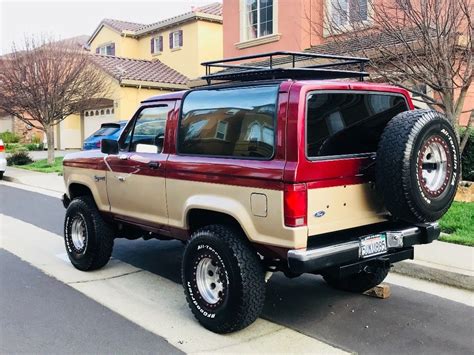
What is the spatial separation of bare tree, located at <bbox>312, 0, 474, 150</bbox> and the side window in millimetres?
4621

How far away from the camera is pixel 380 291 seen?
507 cm

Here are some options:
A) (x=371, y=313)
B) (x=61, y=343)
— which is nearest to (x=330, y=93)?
(x=371, y=313)

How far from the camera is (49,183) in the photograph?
14625 millimetres

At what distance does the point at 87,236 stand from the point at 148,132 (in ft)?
4.86

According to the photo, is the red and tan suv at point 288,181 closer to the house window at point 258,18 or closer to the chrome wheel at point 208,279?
the chrome wheel at point 208,279

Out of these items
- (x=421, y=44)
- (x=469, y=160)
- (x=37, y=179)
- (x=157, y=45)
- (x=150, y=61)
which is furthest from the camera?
(x=157, y=45)

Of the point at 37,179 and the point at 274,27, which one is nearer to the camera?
the point at 37,179

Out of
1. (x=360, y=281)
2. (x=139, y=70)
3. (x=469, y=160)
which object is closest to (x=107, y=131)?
(x=139, y=70)

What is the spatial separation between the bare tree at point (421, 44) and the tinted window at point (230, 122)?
4.59 meters

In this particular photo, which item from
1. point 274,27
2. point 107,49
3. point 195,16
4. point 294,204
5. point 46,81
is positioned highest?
point 195,16

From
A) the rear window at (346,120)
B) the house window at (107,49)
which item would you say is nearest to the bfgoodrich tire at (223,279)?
the rear window at (346,120)

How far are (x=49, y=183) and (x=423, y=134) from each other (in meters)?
12.6

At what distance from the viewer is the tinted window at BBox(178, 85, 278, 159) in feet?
13.2

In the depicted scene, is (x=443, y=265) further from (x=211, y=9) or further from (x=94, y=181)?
(x=211, y=9)
